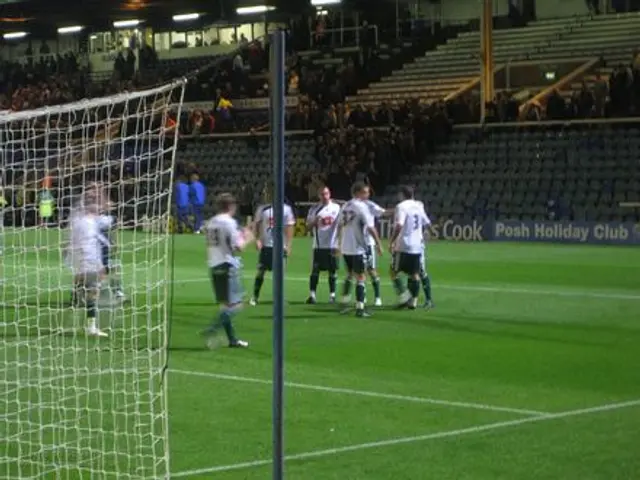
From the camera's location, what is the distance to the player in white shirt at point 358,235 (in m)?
20.0

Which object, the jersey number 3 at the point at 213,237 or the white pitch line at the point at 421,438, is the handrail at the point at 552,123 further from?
the white pitch line at the point at 421,438

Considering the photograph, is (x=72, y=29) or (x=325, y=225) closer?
(x=325, y=225)

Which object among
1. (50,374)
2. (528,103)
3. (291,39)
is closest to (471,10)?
(291,39)

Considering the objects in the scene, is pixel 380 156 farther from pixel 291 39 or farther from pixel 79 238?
pixel 79 238

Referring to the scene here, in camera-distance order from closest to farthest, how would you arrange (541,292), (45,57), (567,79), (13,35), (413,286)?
(413,286) → (541,292) → (567,79) → (45,57) → (13,35)

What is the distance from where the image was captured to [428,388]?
13.5 meters

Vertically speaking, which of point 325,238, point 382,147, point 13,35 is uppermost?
point 13,35

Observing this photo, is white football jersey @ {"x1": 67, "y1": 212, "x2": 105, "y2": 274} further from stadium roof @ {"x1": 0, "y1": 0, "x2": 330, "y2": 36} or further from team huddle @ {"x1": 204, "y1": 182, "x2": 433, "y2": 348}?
stadium roof @ {"x1": 0, "y1": 0, "x2": 330, "y2": 36}

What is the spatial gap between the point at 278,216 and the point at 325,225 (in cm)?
1544

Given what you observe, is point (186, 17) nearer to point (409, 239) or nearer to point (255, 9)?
point (255, 9)

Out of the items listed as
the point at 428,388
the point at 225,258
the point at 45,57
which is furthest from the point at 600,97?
the point at 45,57

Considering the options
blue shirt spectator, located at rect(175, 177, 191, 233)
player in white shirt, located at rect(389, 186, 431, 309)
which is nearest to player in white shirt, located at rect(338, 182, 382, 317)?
player in white shirt, located at rect(389, 186, 431, 309)

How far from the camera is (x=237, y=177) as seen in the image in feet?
153

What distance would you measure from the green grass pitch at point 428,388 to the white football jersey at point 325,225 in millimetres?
1086
